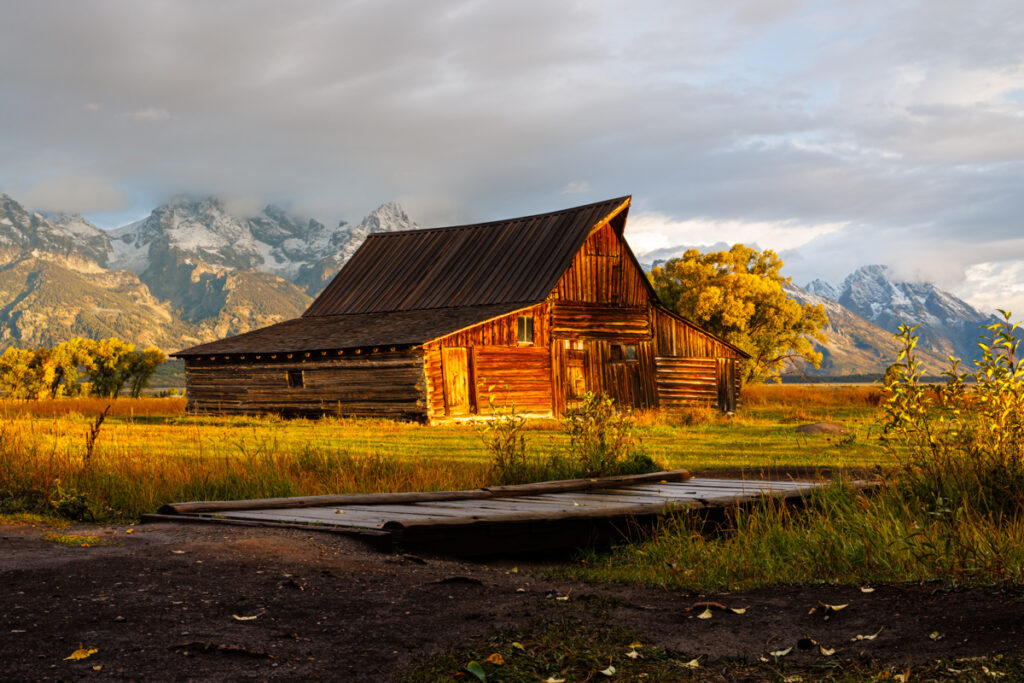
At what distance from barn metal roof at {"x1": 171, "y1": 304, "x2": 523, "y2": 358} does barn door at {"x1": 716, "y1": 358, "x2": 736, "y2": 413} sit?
10549 mm

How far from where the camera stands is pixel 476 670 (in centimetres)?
416

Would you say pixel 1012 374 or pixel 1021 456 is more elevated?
pixel 1012 374

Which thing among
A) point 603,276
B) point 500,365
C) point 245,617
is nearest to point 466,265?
point 603,276

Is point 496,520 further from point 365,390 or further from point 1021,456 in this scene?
point 365,390

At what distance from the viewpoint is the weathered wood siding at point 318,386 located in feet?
94.5

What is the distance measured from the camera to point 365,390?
30000 mm

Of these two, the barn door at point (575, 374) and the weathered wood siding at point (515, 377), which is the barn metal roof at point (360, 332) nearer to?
the weathered wood siding at point (515, 377)

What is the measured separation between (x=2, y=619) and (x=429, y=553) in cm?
323

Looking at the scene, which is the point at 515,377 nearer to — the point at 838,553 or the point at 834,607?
the point at 838,553

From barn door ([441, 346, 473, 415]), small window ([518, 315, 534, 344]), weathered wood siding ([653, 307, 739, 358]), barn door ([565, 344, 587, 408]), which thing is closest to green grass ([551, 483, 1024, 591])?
barn door ([441, 346, 473, 415])

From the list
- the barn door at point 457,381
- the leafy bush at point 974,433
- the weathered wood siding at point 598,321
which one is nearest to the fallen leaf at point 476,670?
the leafy bush at point 974,433

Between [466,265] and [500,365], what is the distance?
6.91 m

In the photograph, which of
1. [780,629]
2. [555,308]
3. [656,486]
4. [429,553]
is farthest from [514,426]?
[555,308]

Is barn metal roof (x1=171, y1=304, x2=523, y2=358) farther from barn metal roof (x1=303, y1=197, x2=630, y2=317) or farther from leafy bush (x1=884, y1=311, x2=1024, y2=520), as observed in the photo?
leafy bush (x1=884, y1=311, x2=1024, y2=520)
